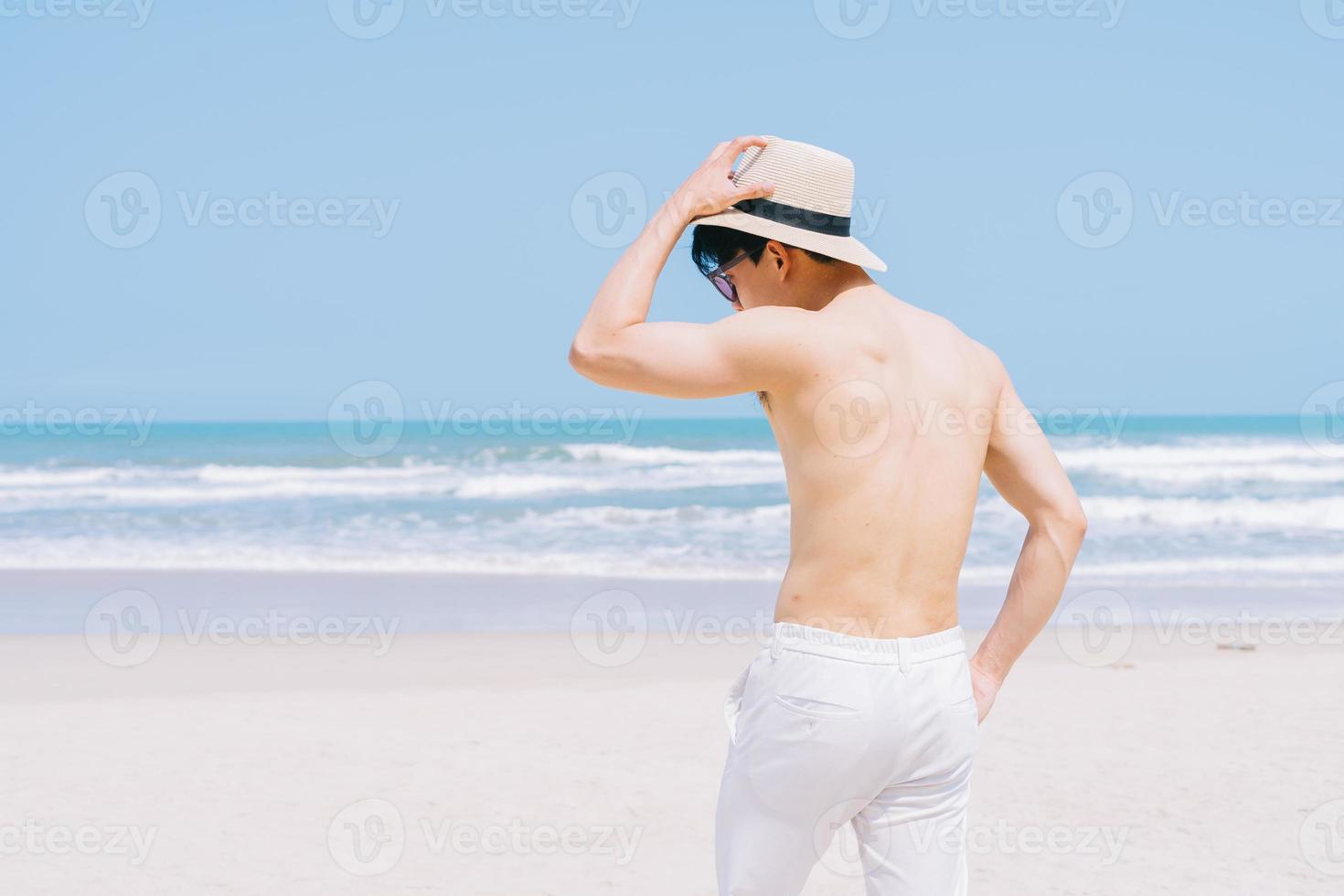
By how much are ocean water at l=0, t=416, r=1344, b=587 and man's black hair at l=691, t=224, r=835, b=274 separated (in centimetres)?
1092

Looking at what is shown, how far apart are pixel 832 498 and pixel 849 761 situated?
41 centimetres

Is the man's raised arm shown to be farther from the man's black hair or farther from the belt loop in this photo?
the belt loop

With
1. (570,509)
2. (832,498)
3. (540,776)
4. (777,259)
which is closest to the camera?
(832,498)

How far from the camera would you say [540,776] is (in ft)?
18.0

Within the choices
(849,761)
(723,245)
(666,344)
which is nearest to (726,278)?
(723,245)

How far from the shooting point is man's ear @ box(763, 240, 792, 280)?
199 cm

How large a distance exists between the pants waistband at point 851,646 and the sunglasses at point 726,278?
598mm

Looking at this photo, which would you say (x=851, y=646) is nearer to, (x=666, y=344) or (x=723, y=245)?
(x=666, y=344)

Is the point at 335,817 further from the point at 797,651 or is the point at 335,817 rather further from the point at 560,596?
the point at 560,596

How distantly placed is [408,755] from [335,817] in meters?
0.88

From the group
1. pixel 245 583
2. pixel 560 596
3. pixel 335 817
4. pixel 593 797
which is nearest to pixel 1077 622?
pixel 560 596

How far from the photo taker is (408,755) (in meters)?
5.78

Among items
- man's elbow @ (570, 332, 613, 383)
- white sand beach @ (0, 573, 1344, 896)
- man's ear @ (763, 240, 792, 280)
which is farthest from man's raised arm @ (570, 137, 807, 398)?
white sand beach @ (0, 573, 1344, 896)

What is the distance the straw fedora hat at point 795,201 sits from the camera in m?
1.93
